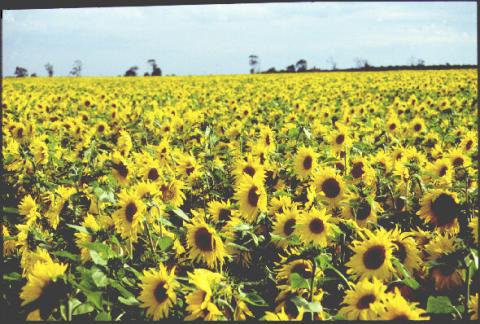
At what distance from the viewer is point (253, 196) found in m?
2.68

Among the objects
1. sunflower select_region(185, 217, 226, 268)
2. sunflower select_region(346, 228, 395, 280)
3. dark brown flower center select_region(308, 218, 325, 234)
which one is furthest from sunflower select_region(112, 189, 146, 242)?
sunflower select_region(346, 228, 395, 280)

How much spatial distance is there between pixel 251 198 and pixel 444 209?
1.03m

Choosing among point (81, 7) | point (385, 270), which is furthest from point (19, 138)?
point (385, 270)

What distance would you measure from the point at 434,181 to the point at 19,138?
178 inches

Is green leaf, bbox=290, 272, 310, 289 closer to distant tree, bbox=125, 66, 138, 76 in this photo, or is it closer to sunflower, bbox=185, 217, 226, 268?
sunflower, bbox=185, 217, 226, 268

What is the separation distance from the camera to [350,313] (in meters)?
1.69

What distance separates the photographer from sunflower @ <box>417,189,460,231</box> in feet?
7.38

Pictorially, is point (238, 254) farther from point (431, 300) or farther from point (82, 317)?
point (431, 300)

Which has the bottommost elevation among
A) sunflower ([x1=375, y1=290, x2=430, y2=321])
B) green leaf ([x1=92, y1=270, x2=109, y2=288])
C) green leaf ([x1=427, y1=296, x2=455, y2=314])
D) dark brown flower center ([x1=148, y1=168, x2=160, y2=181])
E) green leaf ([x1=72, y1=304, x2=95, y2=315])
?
green leaf ([x1=427, y1=296, x2=455, y2=314])

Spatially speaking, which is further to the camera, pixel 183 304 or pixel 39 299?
pixel 183 304

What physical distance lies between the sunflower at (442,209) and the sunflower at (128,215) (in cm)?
147

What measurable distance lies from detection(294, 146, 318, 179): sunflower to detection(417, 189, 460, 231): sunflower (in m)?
0.97

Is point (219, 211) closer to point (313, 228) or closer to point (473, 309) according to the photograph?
point (313, 228)

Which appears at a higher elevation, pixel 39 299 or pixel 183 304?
pixel 39 299
